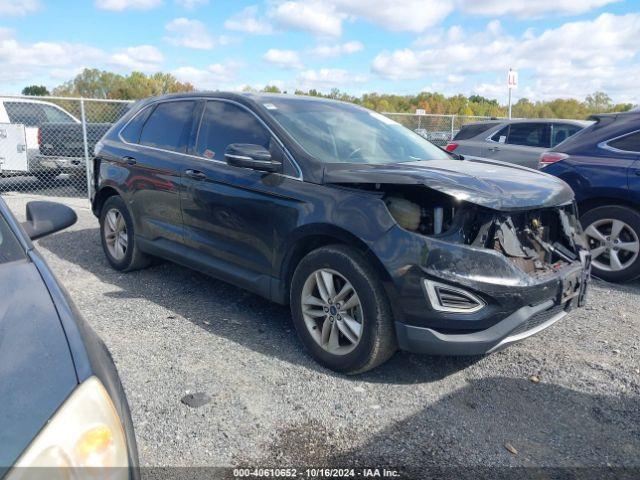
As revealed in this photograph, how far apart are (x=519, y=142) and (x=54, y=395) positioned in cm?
937

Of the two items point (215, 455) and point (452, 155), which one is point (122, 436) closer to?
point (215, 455)

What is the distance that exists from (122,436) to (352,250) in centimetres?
193

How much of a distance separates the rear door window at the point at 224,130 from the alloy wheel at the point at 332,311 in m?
1.09

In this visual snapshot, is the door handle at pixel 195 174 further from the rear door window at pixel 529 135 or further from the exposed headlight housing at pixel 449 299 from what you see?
the rear door window at pixel 529 135

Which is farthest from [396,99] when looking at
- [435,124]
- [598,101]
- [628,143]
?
Answer: [628,143]

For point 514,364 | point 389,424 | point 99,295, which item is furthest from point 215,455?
point 99,295

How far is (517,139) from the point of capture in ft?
31.4

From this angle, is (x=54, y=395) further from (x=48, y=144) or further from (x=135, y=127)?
(x=48, y=144)

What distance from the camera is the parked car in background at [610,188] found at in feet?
17.2

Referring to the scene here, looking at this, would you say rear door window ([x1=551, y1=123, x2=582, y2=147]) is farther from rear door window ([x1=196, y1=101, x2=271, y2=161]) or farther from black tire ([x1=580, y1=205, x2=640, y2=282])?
rear door window ([x1=196, y1=101, x2=271, y2=161])

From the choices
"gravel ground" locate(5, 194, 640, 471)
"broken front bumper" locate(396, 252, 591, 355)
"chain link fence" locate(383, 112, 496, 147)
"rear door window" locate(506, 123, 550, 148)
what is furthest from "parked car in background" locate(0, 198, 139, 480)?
"chain link fence" locate(383, 112, 496, 147)

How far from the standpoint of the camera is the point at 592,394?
3277 mm

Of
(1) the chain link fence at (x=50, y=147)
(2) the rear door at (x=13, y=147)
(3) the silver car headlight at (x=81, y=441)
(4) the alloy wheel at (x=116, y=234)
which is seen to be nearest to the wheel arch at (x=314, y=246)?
(3) the silver car headlight at (x=81, y=441)

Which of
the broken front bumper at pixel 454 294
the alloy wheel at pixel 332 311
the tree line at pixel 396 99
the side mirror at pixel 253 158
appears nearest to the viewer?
the broken front bumper at pixel 454 294
